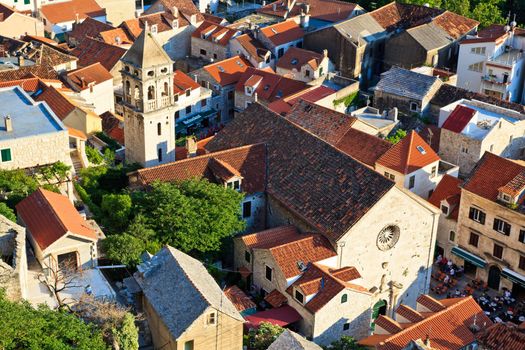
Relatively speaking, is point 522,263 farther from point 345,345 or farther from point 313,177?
point 345,345

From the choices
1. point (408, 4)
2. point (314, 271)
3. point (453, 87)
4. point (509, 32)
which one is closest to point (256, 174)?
point (314, 271)

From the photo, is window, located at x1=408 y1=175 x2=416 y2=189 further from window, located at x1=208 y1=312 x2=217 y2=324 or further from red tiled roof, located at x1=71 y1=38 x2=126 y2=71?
red tiled roof, located at x1=71 y1=38 x2=126 y2=71

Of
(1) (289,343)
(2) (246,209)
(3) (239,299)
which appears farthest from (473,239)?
(1) (289,343)

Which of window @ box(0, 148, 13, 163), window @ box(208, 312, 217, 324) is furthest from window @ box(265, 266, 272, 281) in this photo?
window @ box(0, 148, 13, 163)

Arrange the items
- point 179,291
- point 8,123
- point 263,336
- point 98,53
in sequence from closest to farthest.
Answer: point 179,291 < point 263,336 < point 8,123 < point 98,53

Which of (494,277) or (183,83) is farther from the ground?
(183,83)

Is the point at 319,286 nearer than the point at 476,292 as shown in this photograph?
Yes

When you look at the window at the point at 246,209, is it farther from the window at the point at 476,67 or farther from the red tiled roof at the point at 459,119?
the window at the point at 476,67

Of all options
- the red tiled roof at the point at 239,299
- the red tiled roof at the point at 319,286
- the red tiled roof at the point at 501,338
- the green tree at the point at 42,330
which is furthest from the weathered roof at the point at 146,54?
the red tiled roof at the point at 501,338
